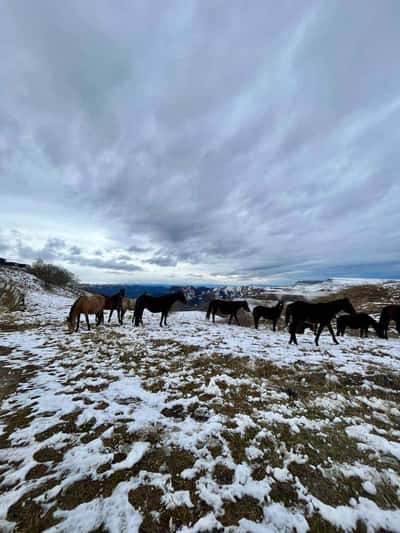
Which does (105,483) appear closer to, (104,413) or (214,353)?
(104,413)

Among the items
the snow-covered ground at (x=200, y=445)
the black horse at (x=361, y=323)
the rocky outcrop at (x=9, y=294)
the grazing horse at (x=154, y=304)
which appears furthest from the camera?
the rocky outcrop at (x=9, y=294)

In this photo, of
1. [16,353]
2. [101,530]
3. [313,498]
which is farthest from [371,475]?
[16,353]

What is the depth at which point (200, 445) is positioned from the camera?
11.5 feet

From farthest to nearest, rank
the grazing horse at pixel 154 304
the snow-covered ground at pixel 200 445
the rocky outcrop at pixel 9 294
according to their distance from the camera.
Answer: the rocky outcrop at pixel 9 294 < the grazing horse at pixel 154 304 < the snow-covered ground at pixel 200 445

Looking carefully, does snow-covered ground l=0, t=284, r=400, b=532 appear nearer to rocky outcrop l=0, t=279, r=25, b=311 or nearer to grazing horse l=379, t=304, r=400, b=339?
grazing horse l=379, t=304, r=400, b=339

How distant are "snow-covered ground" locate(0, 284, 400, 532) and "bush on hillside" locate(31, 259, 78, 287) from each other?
6852cm

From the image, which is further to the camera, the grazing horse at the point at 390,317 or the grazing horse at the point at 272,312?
the grazing horse at the point at 272,312

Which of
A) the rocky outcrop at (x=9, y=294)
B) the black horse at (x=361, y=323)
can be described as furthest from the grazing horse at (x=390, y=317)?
the rocky outcrop at (x=9, y=294)

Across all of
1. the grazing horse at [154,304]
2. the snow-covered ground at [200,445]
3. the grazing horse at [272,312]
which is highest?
the grazing horse at [154,304]

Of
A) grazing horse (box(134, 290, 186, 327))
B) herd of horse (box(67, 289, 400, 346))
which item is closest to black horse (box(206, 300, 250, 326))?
herd of horse (box(67, 289, 400, 346))

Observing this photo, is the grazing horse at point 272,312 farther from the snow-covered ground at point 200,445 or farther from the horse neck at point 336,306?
the snow-covered ground at point 200,445

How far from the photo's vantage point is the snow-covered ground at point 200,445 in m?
2.36

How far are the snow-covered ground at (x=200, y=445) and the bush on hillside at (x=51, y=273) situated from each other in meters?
68.5

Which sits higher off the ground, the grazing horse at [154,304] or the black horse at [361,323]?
the grazing horse at [154,304]
